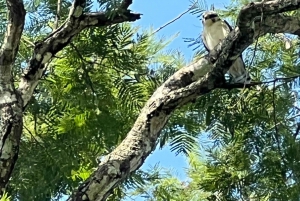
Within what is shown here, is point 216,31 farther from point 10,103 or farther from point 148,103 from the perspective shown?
point 10,103

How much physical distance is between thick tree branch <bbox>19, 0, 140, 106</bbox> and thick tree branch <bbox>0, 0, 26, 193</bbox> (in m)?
0.09

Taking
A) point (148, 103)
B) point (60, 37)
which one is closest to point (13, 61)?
point (60, 37)

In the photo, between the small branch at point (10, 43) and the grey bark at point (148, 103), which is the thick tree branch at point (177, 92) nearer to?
the grey bark at point (148, 103)

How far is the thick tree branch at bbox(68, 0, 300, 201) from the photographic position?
65.9 inches

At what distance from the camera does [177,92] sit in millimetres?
1840

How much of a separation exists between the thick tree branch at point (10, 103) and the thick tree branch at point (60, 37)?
91 millimetres

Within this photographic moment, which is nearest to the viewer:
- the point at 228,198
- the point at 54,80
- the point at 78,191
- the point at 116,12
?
the point at 78,191

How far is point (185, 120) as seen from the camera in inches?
94.1

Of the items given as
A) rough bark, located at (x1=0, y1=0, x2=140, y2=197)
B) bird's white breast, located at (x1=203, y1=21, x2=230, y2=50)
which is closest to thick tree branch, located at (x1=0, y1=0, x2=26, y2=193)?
rough bark, located at (x1=0, y1=0, x2=140, y2=197)

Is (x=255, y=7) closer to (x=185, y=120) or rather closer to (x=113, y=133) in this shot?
(x=185, y=120)

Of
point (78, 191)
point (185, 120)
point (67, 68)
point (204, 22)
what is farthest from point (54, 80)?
A: point (78, 191)

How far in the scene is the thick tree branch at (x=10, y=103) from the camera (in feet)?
5.62

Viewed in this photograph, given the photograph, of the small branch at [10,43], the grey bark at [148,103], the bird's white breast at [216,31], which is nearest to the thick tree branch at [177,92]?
the grey bark at [148,103]

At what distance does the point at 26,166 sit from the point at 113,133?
0.39 m
